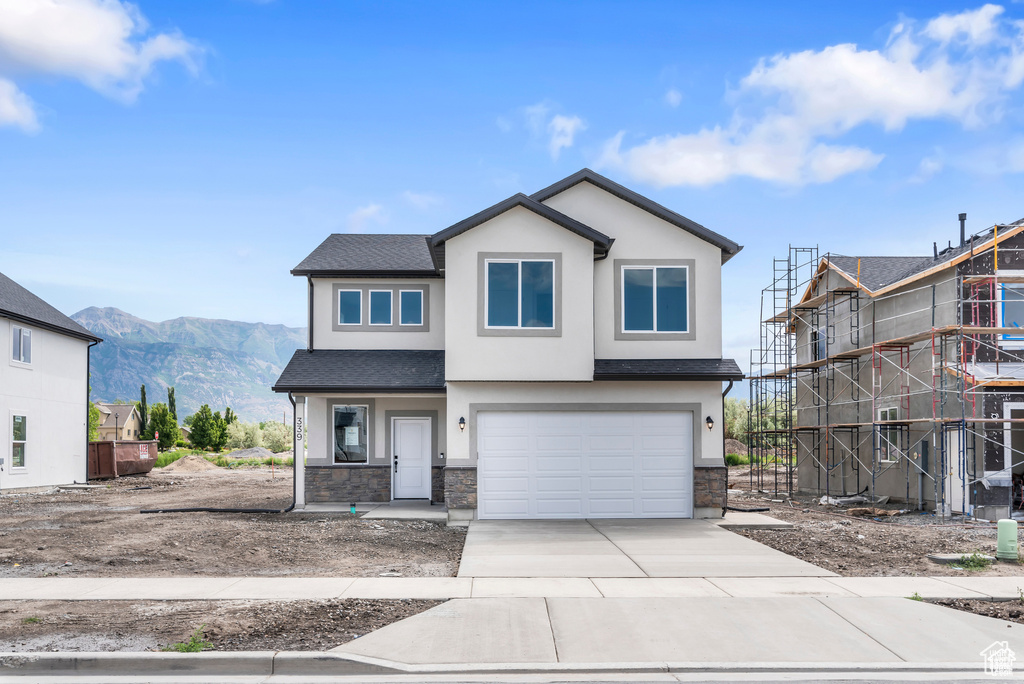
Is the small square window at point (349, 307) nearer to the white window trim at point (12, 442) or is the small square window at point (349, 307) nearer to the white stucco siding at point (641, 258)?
the white stucco siding at point (641, 258)

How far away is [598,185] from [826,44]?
9147 mm

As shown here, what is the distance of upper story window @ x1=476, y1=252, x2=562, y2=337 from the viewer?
55.9 feet

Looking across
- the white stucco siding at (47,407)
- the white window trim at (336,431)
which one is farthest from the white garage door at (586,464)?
the white stucco siding at (47,407)

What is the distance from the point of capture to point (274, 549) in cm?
1336

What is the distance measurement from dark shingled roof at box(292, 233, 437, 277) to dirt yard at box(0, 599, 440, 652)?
40.3 feet

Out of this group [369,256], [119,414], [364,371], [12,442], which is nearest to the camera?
[364,371]

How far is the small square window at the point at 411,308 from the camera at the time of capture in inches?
818

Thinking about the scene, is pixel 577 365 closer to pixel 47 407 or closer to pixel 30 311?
pixel 30 311

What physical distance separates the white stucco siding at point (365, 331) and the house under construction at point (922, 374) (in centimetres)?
1191

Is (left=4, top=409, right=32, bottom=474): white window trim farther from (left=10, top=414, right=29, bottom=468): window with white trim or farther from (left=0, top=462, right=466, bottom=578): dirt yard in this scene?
(left=0, top=462, right=466, bottom=578): dirt yard

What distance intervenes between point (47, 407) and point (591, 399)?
21248mm

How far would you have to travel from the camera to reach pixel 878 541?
14.7 m

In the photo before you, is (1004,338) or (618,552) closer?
(618,552)

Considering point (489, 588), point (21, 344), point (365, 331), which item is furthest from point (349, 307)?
point (21, 344)
